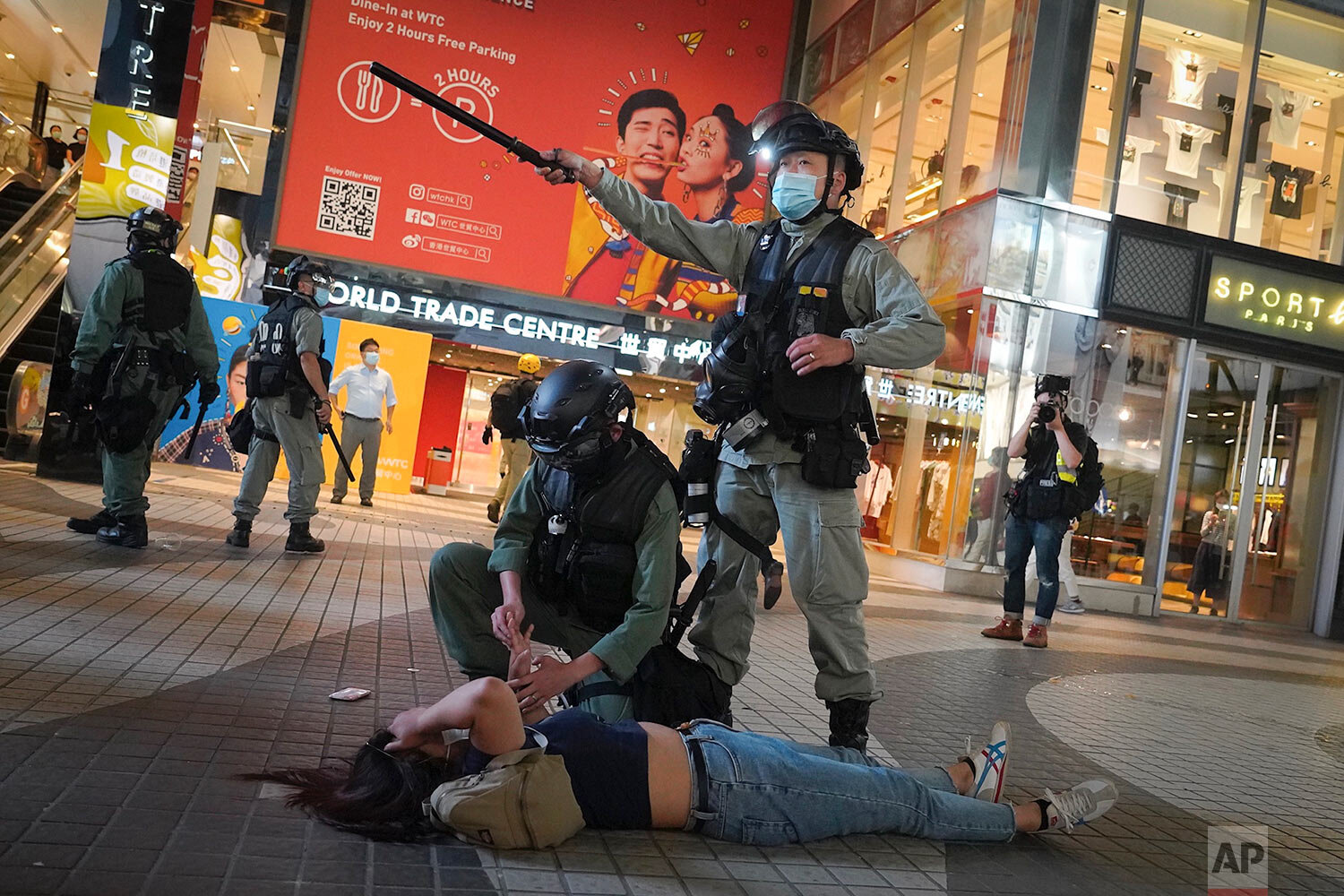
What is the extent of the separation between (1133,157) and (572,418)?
445 inches

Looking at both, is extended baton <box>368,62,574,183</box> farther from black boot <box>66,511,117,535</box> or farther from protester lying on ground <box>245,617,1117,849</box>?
black boot <box>66,511,117,535</box>

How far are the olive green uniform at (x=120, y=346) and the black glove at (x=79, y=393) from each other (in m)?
0.04

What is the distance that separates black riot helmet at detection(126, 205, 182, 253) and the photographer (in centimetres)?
552

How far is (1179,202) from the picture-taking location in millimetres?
12289

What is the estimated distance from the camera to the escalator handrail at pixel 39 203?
39.3ft

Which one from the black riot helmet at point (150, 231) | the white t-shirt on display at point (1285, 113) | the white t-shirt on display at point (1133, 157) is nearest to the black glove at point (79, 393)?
the black riot helmet at point (150, 231)

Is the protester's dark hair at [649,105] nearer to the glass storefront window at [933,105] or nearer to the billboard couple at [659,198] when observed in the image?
the billboard couple at [659,198]

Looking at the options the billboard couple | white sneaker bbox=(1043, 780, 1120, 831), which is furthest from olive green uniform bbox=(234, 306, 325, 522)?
the billboard couple

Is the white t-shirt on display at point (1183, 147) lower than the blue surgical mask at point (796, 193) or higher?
higher

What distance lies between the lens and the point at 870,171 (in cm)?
1588

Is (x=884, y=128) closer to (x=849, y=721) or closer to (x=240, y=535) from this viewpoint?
(x=240, y=535)

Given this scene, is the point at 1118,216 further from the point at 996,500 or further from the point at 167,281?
the point at 167,281

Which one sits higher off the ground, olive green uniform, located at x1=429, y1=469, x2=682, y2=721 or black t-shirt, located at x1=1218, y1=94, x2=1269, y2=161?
black t-shirt, located at x1=1218, y1=94, x2=1269, y2=161

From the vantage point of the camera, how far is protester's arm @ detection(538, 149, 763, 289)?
319cm
